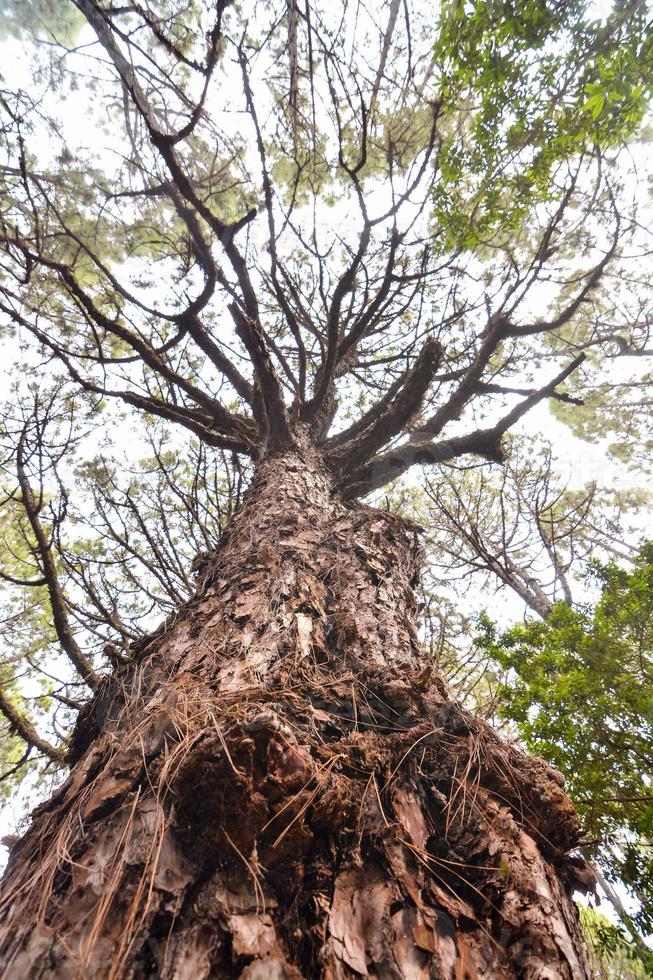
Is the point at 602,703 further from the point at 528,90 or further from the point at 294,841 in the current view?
the point at 528,90

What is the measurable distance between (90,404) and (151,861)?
5.06 metres

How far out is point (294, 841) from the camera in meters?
0.98

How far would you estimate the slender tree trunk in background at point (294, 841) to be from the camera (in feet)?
2.78

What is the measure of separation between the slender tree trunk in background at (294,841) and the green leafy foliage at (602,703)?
2.76ft

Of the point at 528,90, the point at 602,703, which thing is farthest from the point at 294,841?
the point at 528,90

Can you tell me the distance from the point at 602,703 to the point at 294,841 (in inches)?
94.8

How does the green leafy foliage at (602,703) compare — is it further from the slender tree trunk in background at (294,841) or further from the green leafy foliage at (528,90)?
the green leafy foliage at (528,90)

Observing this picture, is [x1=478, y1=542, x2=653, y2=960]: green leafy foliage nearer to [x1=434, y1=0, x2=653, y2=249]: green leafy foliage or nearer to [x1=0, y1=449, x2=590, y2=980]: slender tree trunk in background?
[x1=0, y1=449, x2=590, y2=980]: slender tree trunk in background

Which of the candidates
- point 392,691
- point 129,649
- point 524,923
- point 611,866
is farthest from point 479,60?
point 611,866

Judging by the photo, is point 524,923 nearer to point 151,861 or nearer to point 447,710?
point 447,710

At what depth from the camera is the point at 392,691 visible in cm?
141

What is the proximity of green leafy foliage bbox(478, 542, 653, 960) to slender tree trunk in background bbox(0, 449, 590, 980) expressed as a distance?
0.84 meters

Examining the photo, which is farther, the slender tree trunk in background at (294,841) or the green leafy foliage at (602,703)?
the green leafy foliage at (602,703)

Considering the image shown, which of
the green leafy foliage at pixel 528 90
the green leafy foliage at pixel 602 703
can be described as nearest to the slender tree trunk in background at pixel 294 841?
the green leafy foliage at pixel 602 703
